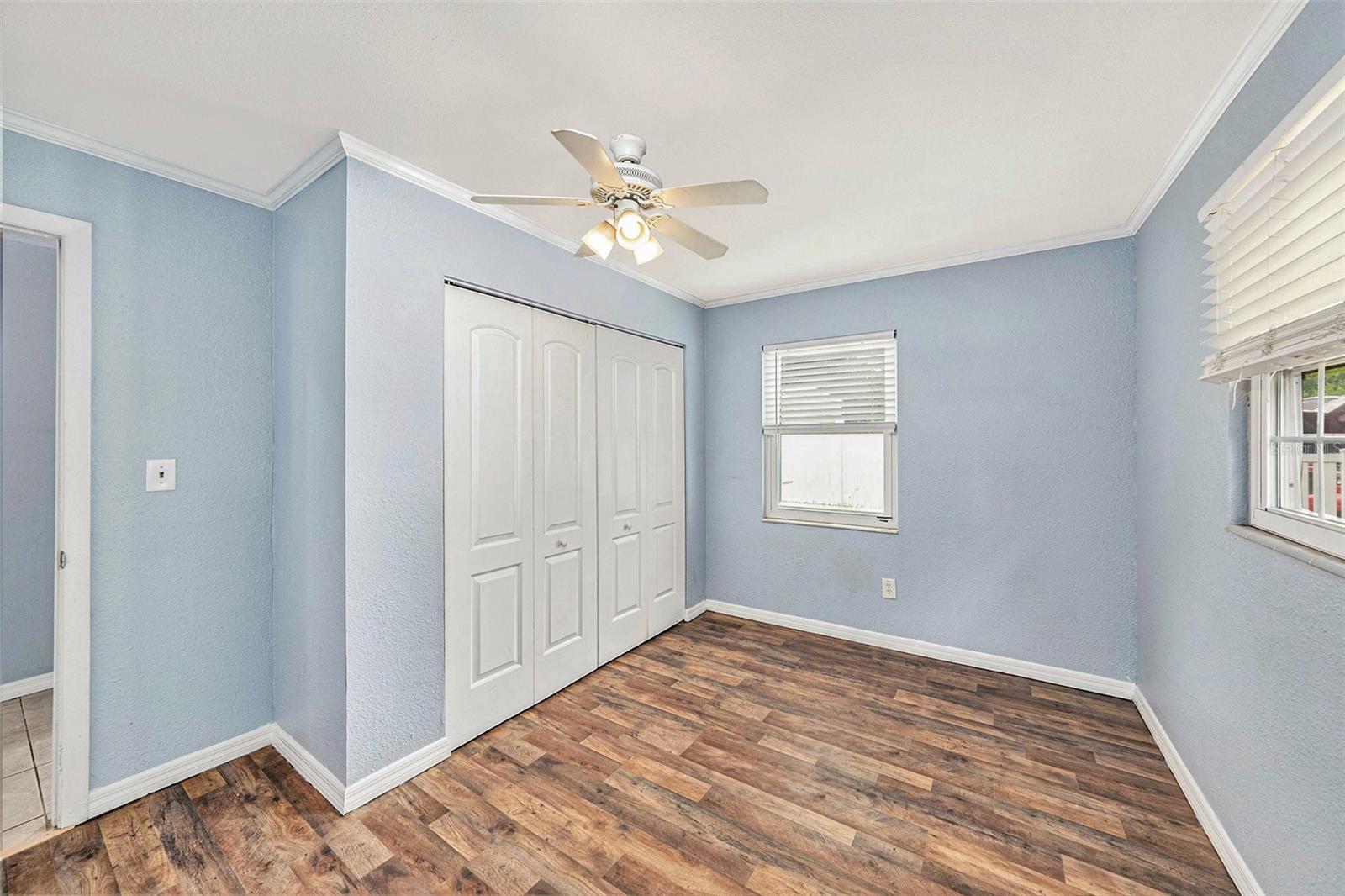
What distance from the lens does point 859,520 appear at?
145 inches

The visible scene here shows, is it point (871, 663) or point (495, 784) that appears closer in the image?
point (495, 784)

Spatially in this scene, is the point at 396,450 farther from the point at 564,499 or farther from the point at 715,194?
the point at 715,194

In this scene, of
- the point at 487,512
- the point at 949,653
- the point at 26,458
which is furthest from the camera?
the point at 949,653

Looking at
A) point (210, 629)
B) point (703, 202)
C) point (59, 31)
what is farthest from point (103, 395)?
point (703, 202)

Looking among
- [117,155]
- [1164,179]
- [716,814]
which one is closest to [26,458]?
[117,155]

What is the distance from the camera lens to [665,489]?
3828mm

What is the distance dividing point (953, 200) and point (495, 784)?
3.25 metres

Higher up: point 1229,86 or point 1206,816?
point 1229,86

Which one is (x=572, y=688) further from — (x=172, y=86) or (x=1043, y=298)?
(x=1043, y=298)

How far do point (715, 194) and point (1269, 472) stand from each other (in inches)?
75.4

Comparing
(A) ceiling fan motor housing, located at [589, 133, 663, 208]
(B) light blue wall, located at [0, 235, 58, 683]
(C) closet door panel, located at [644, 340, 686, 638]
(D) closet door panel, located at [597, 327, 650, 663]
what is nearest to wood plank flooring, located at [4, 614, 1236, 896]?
(D) closet door panel, located at [597, 327, 650, 663]

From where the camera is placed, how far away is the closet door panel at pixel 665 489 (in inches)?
145

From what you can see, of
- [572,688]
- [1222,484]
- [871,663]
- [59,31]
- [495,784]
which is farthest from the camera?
[871,663]

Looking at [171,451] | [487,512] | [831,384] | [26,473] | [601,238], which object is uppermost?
[601,238]
